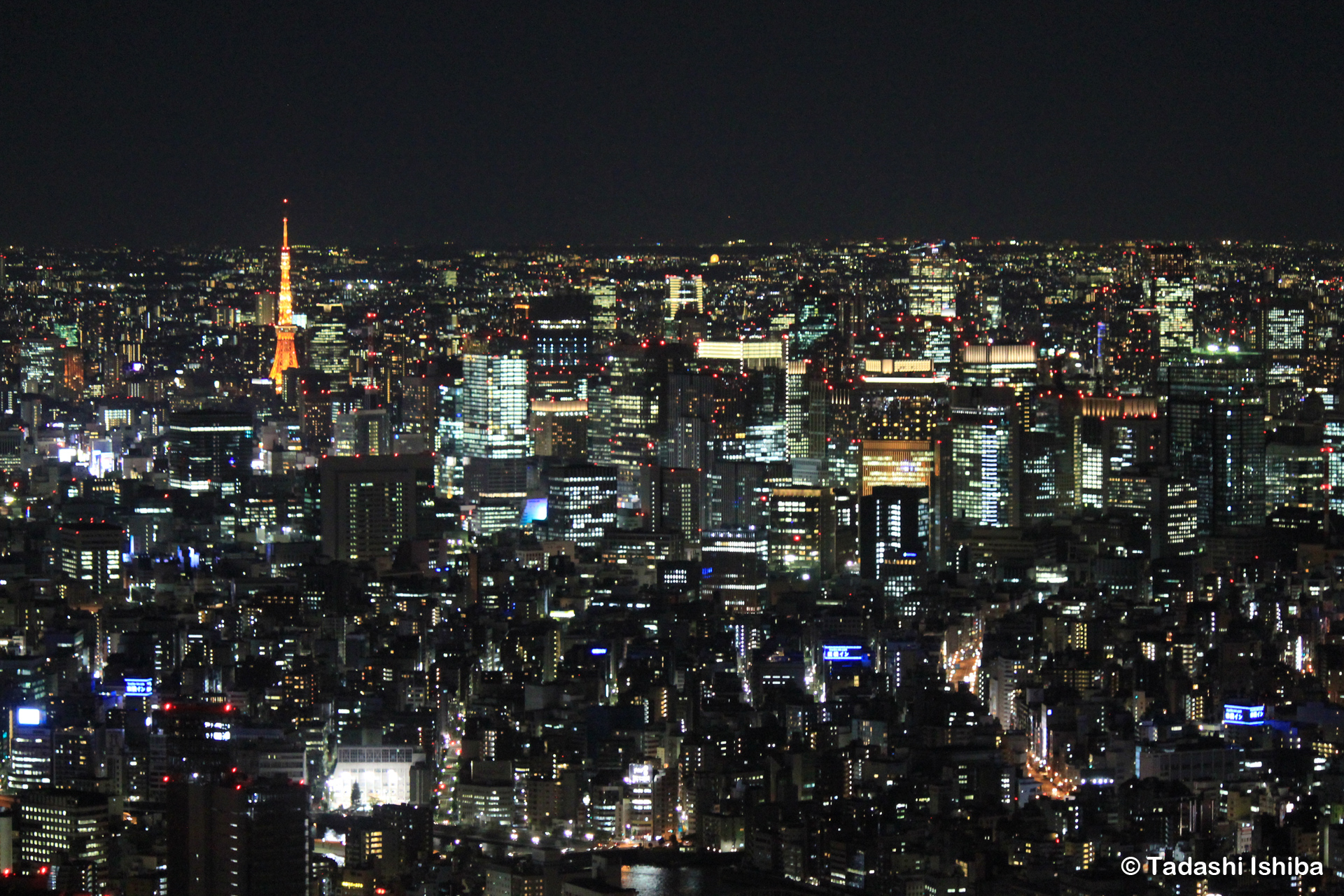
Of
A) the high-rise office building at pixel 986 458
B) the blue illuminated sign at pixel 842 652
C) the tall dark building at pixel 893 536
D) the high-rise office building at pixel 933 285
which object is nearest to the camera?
the blue illuminated sign at pixel 842 652

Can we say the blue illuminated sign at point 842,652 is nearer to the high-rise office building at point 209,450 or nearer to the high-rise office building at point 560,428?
the high-rise office building at point 209,450

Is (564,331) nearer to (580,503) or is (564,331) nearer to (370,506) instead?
(580,503)

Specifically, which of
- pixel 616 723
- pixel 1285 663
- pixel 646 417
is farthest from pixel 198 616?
pixel 646 417

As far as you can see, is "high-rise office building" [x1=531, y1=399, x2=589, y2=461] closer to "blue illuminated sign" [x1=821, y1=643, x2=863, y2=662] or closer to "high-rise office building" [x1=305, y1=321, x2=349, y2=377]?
"high-rise office building" [x1=305, y1=321, x2=349, y2=377]

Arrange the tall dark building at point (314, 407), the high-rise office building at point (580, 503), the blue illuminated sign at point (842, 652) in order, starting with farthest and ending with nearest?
1. the tall dark building at point (314, 407)
2. the high-rise office building at point (580, 503)
3. the blue illuminated sign at point (842, 652)

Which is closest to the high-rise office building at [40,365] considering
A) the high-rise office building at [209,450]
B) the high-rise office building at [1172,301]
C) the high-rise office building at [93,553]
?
the high-rise office building at [209,450]

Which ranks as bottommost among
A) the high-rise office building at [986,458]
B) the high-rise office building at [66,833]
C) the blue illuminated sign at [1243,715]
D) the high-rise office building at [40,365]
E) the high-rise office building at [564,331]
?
the high-rise office building at [66,833]

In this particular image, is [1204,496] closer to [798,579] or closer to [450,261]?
[798,579]
